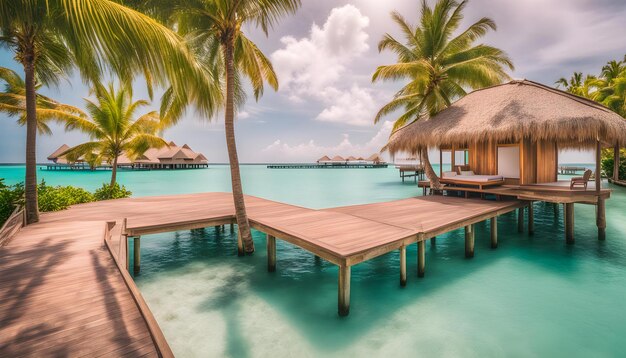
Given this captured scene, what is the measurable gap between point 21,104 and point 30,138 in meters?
5.70

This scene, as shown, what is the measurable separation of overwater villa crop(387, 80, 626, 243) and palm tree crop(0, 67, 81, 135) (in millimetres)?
12244

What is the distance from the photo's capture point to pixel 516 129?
8.36 m

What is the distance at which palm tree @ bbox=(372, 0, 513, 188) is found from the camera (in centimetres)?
1169

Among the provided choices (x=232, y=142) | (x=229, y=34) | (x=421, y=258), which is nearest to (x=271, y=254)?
(x=232, y=142)

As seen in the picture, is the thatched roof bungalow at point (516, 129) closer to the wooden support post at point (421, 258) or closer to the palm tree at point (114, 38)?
the wooden support post at point (421, 258)

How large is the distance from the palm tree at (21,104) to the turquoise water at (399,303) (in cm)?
591

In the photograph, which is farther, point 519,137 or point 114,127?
point 114,127

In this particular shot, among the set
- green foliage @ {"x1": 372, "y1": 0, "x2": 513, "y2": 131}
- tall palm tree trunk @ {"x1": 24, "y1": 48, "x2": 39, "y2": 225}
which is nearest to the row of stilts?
tall palm tree trunk @ {"x1": 24, "y1": 48, "x2": 39, "y2": 225}

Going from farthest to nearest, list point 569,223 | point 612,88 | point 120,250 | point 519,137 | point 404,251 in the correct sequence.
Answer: point 612,88 < point 519,137 < point 569,223 < point 404,251 < point 120,250

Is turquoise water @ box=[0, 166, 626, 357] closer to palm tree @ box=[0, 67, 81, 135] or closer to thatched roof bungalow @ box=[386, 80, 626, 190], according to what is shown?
thatched roof bungalow @ box=[386, 80, 626, 190]

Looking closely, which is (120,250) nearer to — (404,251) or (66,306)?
(66,306)

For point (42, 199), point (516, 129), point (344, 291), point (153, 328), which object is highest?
point (516, 129)

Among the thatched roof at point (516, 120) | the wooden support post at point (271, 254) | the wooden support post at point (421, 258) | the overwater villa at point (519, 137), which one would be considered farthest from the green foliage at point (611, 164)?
the wooden support post at point (271, 254)

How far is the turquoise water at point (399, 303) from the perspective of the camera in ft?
12.9
